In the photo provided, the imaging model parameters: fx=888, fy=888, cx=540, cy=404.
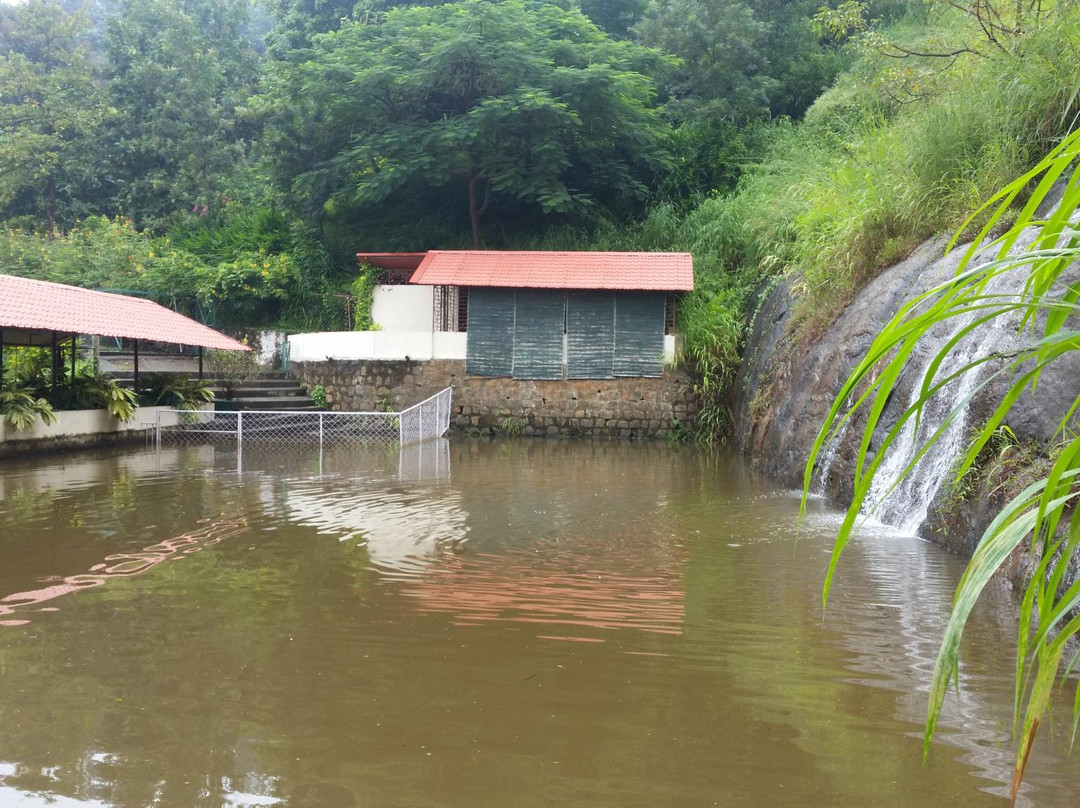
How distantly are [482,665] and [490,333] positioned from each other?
15.6 m

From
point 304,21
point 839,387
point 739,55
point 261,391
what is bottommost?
point 261,391

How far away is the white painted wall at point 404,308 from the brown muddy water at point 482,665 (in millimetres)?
13983

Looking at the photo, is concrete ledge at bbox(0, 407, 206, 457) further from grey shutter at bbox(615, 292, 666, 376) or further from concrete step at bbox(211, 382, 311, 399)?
grey shutter at bbox(615, 292, 666, 376)

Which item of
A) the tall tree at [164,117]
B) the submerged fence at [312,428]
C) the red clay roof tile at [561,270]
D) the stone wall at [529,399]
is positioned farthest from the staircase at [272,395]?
the tall tree at [164,117]

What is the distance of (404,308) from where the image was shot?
2286cm

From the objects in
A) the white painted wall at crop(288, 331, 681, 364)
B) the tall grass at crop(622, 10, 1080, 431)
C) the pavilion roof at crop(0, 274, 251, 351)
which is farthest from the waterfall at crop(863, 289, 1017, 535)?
the pavilion roof at crop(0, 274, 251, 351)

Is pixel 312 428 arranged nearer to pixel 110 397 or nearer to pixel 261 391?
pixel 261 391

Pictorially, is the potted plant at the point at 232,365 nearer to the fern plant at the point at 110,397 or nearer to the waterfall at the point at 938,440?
the fern plant at the point at 110,397

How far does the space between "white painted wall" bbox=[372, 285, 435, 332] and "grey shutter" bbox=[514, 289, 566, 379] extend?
368cm

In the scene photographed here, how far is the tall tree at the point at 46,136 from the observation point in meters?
30.7

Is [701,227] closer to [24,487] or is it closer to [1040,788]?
[24,487]

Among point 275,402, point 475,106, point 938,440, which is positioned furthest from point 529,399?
point 938,440

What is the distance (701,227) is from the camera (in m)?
22.8

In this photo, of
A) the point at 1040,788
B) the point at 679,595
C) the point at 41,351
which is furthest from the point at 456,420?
the point at 1040,788
